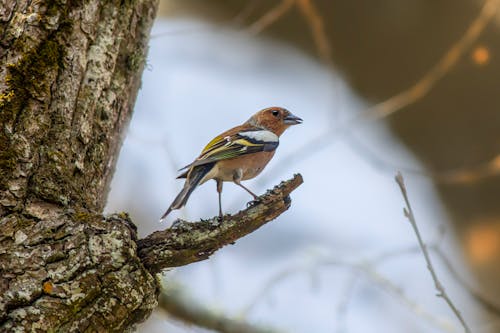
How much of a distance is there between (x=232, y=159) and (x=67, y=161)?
5.10 ft

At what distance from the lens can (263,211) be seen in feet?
8.34

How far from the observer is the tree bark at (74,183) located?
2246 mm

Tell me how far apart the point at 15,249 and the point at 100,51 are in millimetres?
1061

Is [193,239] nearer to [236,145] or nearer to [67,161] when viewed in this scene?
[67,161]

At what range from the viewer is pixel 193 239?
95.7 inches

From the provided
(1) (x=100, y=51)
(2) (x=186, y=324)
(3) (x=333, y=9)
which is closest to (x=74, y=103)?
(1) (x=100, y=51)

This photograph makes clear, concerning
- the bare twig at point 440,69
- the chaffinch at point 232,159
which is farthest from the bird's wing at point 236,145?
the bare twig at point 440,69

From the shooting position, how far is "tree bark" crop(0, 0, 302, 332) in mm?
2246

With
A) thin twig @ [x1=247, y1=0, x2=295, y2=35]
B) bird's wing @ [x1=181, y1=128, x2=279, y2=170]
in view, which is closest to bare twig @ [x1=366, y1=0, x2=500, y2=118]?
bird's wing @ [x1=181, y1=128, x2=279, y2=170]

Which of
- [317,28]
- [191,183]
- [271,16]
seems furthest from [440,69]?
[191,183]

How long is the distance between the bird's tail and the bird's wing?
53 millimetres

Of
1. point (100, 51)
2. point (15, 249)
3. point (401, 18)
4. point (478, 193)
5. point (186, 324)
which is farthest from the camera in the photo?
point (478, 193)

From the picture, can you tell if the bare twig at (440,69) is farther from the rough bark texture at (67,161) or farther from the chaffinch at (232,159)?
the rough bark texture at (67,161)

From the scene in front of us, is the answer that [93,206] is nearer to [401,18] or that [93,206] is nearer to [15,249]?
[15,249]
